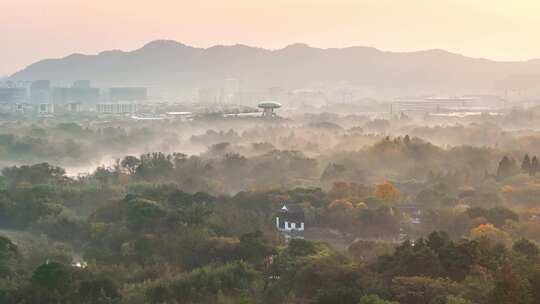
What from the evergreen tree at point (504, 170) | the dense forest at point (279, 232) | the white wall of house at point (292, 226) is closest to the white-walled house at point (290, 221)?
the white wall of house at point (292, 226)

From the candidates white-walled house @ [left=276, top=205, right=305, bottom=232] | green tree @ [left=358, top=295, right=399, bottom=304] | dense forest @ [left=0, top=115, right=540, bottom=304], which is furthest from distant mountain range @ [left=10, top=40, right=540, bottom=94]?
green tree @ [left=358, top=295, right=399, bottom=304]

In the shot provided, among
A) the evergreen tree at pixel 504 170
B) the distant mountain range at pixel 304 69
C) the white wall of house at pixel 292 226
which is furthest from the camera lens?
the distant mountain range at pixel 304 69

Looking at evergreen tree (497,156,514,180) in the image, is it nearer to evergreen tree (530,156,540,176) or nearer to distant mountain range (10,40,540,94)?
evergreen tree (530,156,540,176)

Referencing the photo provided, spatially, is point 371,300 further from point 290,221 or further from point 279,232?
point 290,221

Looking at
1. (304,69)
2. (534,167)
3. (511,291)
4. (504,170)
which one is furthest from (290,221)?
(304,69)

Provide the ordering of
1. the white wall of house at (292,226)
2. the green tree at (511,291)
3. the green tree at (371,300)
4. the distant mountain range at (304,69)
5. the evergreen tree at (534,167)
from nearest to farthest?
the green tree at (511,291), the green tree at (371,300), the white wall of house at (292,226), the evergreen tree at (534,167), the distant mountain range at (304,69)

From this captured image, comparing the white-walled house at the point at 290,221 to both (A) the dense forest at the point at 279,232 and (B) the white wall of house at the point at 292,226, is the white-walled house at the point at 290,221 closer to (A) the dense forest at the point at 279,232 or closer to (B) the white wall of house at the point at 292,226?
(B) the white wall of house at the point at 292,226

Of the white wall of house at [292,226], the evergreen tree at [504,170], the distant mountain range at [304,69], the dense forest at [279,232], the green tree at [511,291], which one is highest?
the distant mountain range at [304,69]
